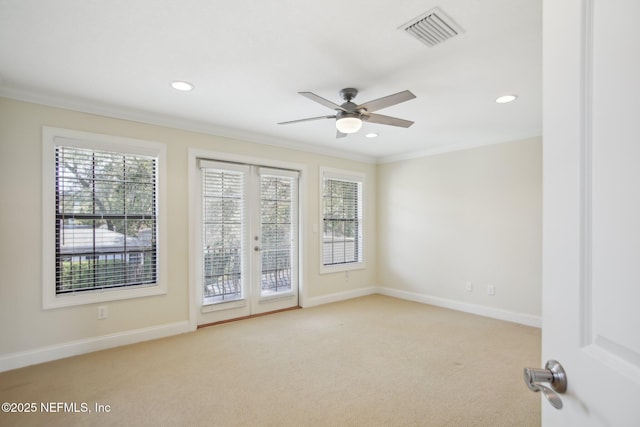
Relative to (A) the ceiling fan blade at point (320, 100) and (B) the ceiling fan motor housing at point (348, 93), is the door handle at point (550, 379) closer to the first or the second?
(A) the ceiling fan blade at point (320, 100)

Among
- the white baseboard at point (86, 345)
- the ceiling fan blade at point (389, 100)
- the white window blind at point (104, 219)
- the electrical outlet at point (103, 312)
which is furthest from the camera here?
the electrical outlet at point (103, 312)

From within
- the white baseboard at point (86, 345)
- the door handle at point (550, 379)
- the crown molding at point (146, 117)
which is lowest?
the white baseboard at point (86, 345)

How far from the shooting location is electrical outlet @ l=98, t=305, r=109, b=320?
331cm

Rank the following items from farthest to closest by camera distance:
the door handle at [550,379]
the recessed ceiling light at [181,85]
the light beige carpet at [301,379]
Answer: the recessed ceiling light at [181,85]
the light beige carpet at [301,379]
the door handle at [550,379]

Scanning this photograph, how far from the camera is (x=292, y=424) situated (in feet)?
6.95

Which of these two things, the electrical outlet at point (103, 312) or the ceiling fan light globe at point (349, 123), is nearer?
the ceiling fan light globe at point (349, 123)

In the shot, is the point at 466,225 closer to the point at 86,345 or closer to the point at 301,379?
the point at 301,379

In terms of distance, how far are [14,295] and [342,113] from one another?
134 inches

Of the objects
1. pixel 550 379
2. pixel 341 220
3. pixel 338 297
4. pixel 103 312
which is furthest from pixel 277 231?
pixel 550 379

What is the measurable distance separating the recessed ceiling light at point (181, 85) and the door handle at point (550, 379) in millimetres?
3041

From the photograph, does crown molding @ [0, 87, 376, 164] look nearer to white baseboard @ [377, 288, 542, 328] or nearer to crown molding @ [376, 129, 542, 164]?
crown molding @ [376, 129, 542, 164]

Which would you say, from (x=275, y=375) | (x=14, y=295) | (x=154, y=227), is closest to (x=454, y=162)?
(x=275, y=375)

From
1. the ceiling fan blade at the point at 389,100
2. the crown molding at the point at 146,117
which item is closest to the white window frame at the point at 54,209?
the crown molding at the point at 146,117

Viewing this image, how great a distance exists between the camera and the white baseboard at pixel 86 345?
2.90 meters
